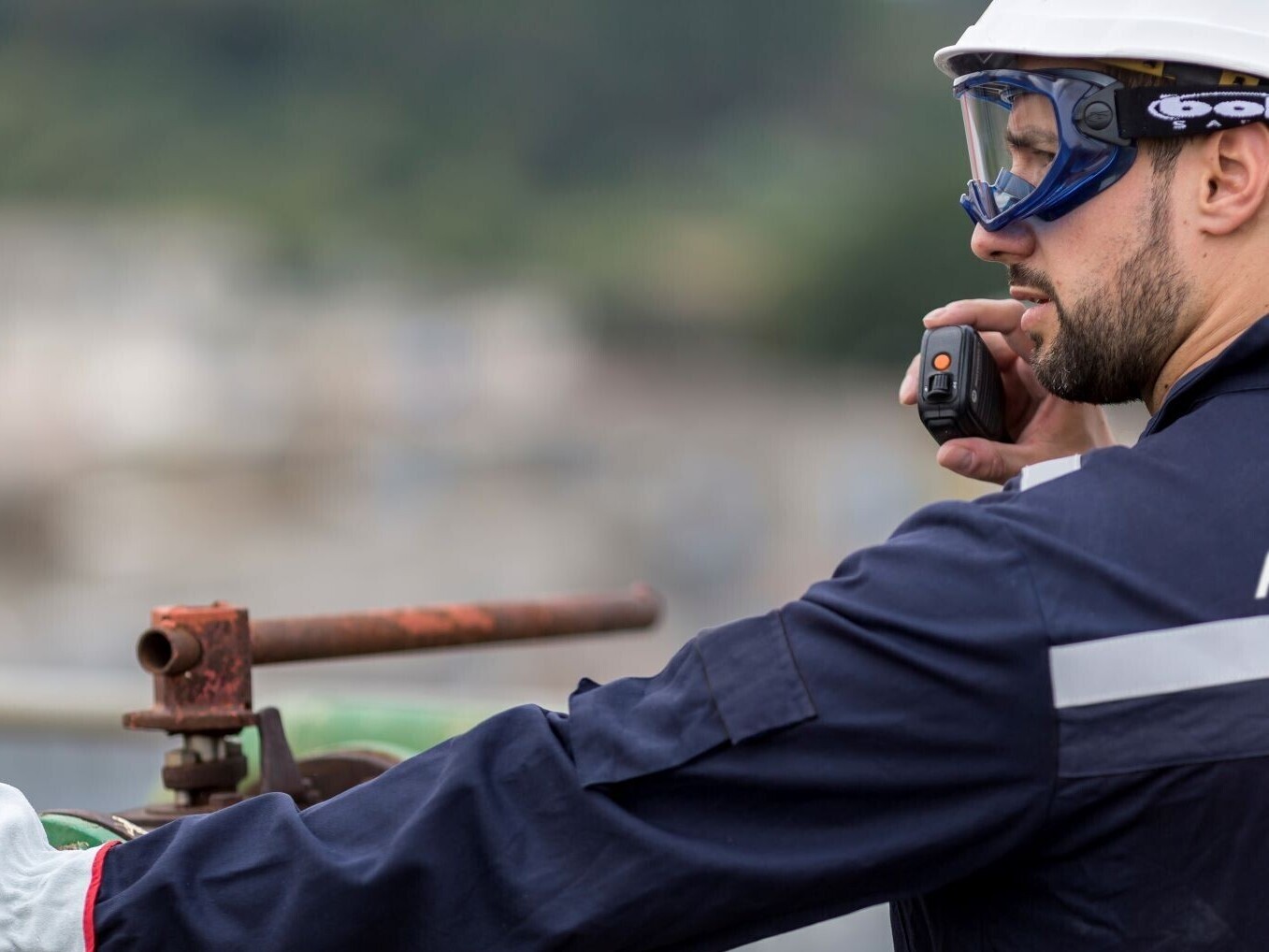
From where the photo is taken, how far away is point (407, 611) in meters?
2.33

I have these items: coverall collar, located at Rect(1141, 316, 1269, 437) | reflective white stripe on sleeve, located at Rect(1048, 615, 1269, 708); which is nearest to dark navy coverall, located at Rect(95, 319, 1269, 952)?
reflective white stripe on sleeve, located at Rect(1048, 615, 1269, 708)

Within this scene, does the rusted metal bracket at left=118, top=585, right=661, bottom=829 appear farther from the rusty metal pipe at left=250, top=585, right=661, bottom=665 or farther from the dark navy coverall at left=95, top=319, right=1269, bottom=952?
the dark navy coverall at left=95, top=319, right=1269, bottom=952

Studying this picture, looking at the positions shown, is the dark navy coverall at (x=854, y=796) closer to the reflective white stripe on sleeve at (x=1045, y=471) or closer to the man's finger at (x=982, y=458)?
the reflective white stripe on sleeve at (x=1045, y=471)

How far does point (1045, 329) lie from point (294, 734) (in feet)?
5.99

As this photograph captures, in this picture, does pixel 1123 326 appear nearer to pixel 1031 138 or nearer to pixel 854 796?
pixel 1031 138

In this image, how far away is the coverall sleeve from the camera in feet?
4.41

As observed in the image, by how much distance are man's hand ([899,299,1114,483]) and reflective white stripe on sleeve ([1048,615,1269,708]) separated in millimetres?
683

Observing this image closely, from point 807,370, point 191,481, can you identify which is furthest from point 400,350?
point 807,370

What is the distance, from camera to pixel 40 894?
1.36 metres

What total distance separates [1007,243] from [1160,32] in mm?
244

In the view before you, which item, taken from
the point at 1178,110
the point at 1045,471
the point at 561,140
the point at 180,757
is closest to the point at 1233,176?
the point at 1178,110

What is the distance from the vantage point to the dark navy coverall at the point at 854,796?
1.35m

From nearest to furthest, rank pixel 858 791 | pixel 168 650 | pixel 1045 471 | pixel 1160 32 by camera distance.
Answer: pixel 858 791
pixel 1045 471
pixel 1160 32
pixel 168 650

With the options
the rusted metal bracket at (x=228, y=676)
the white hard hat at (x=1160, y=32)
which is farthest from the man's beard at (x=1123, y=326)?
the rusted metal bracket at (x=228, y=676)
